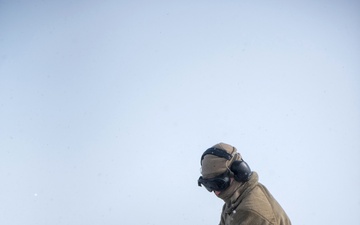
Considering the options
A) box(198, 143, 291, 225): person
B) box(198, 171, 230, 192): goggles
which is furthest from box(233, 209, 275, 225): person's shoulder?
box(198, 171, 230, 192): goggles

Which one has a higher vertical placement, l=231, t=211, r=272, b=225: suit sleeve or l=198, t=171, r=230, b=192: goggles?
l=198, t=171, r=230, b=192: goggles

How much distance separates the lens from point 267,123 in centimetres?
263

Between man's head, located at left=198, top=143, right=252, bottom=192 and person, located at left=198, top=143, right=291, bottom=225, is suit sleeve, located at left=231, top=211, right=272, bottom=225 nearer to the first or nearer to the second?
person, located at left=198, top=143, right=291, bottom=225

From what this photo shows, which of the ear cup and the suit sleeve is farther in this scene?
A: the ear cup

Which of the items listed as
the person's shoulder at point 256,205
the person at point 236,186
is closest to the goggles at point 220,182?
the person at point 236,186

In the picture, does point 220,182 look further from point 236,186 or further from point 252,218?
point 252,218

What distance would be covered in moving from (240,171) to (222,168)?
3.7 inches

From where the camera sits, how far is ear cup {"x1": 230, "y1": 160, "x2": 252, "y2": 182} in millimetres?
1547

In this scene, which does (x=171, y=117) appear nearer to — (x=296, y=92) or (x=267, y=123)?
(x=267, y=123)

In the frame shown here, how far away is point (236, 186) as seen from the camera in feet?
5.24

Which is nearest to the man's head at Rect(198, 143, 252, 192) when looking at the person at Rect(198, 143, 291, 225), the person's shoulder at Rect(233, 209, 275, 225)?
the person at Rect(198, 143, 291, 225)

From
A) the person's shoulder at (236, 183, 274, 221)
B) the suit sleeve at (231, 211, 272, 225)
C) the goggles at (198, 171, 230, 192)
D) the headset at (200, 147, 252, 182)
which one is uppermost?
the headset at (200, 147, 252, 182)

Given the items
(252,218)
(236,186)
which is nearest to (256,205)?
(252,218)

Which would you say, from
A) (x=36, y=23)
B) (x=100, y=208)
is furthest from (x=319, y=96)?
(x=36, y=23)
